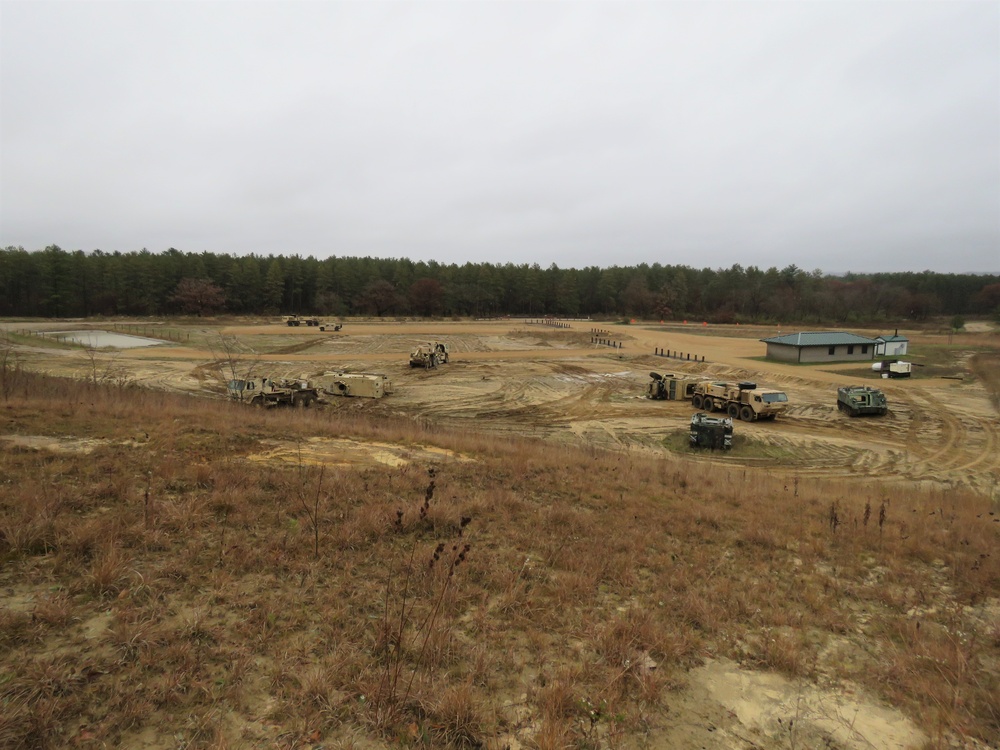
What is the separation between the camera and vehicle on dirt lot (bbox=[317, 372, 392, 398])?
32.3 metres

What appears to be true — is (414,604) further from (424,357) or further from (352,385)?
(424,357)

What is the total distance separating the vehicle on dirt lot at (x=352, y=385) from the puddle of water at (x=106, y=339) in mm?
33884

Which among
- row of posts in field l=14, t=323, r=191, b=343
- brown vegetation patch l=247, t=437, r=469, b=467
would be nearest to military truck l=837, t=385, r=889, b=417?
brown vegetation patch l=247, t=437, r=469, b=467

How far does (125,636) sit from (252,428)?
10.9m

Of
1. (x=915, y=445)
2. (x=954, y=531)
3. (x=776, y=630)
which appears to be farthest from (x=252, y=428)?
(x=915, y=445)

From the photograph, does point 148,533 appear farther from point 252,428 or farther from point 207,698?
point 252,428

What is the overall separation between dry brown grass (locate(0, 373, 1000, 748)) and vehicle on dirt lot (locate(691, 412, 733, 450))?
12.9m

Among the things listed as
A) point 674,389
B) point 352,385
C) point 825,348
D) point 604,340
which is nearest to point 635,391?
point 674,389

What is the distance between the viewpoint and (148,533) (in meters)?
6.38

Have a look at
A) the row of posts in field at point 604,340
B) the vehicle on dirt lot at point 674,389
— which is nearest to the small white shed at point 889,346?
the row of posts in field at point 604,340

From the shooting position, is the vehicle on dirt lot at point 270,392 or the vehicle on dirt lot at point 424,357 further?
the vehicle on dirt lot at point 424,357

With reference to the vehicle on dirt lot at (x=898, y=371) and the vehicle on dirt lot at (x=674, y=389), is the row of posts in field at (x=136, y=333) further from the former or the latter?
the vehicle on dirt lot at (x=898, y=371)

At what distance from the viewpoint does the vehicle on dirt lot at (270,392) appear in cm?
2716

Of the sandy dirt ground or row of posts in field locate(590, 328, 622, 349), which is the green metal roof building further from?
row of posts in field locate(590, 328, 622, 349)
